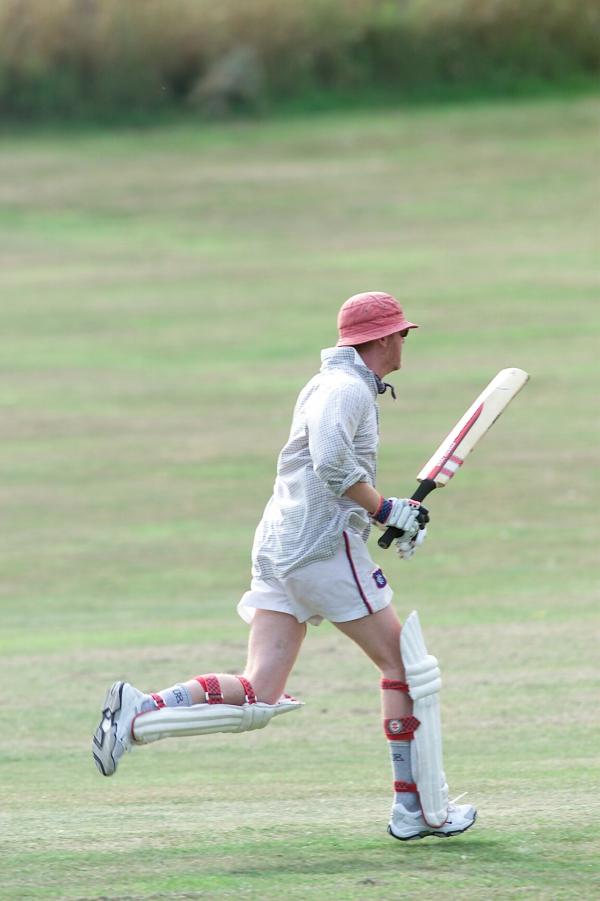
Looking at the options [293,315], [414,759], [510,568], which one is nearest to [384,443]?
[510,568]

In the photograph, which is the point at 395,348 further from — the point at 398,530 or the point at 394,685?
the point at 394,685

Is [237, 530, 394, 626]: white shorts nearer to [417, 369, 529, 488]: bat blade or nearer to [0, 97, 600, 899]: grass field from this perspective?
[417, 369, 529, 488]: bat blade

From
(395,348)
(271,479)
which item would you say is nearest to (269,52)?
(271,479)

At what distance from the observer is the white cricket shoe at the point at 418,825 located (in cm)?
647

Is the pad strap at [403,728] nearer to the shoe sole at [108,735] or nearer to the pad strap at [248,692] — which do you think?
the pad strap at [248,692]

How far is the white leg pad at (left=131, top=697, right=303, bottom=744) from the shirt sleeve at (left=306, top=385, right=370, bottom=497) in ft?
2.85

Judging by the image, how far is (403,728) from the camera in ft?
21.5

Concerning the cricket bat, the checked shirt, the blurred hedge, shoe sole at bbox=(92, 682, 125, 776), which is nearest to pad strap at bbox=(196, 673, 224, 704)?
shoe sole at bbox=(92, 682, 125, 776)

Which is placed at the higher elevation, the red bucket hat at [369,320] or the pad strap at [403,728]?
the red bucket hat at [369,320]

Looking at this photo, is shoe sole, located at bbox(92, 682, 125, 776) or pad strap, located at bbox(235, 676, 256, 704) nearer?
shoe sole, located at bbox(92, 682, 125, 776)

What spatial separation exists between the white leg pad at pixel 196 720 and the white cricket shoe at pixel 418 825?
0.60 metres

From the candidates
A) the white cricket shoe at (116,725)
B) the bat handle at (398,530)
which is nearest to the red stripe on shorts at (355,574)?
the bat handle at (398,530)

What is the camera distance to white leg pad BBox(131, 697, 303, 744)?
646 cm

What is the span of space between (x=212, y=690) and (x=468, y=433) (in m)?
1.41
